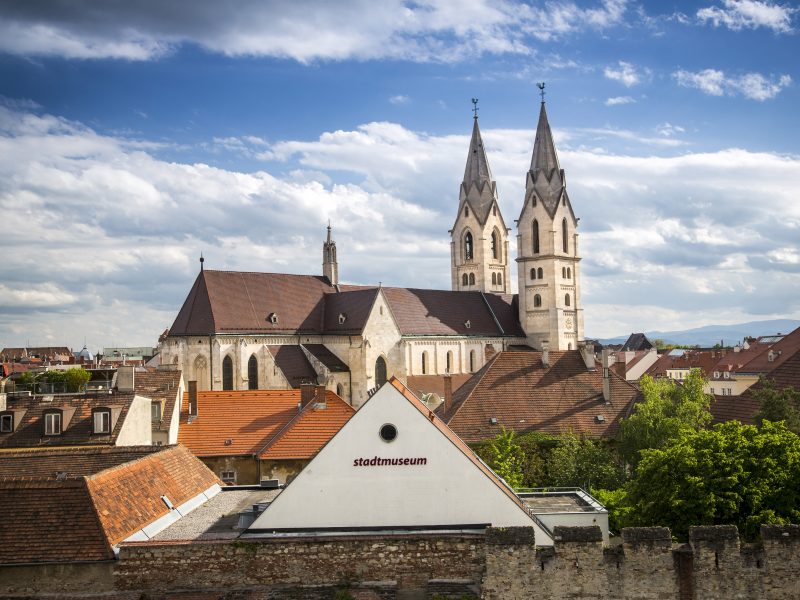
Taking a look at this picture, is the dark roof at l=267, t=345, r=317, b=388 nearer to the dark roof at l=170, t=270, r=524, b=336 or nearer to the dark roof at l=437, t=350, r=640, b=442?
the dark roof at l=170, t=270, r=524, b=336

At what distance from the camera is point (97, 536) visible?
17.2 m

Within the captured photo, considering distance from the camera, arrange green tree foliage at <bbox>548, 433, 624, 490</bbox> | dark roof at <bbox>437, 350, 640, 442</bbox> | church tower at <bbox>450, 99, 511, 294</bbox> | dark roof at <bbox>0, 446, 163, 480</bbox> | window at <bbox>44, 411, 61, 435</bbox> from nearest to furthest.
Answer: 1. dark roof at <bbox>0, 446, 163, 480</bbox>
2. window at <bbox>44, 411, 61, 435</bbox>
3. green tree foliage at <bbox>548, 433, 624, 490</bbox>
4. dark roof at <bbox>437, 350, 640, 442</bbox>
5. church tower at <bbox>450, 99, 511, 294</bbox>

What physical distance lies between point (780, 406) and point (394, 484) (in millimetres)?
15788

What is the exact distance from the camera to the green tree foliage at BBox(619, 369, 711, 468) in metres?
32.5

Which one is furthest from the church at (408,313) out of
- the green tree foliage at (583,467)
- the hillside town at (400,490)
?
the green tree foliage at (583,467)

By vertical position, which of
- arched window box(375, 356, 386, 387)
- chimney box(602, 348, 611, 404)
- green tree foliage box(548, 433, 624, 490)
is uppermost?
arched window box(375, 356, 386, 387)

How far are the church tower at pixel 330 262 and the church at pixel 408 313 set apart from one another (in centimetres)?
11

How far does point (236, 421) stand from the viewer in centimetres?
3794

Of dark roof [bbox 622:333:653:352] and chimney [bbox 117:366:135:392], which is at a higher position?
dark roof [bbox 622:333:653:352]

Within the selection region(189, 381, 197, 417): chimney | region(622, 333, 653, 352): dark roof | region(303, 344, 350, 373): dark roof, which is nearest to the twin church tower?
region(303, 344, 350, 373): dark roof

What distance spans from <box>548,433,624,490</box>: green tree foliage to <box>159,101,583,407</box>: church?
109 ft

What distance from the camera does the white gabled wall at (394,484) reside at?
61.4ft

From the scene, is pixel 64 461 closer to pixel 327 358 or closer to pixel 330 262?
pixel 327 358

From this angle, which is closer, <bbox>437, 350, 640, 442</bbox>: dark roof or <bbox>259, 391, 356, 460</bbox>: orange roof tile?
<bbox>259, 391, 356, 460</bbox>: orange roof tile
